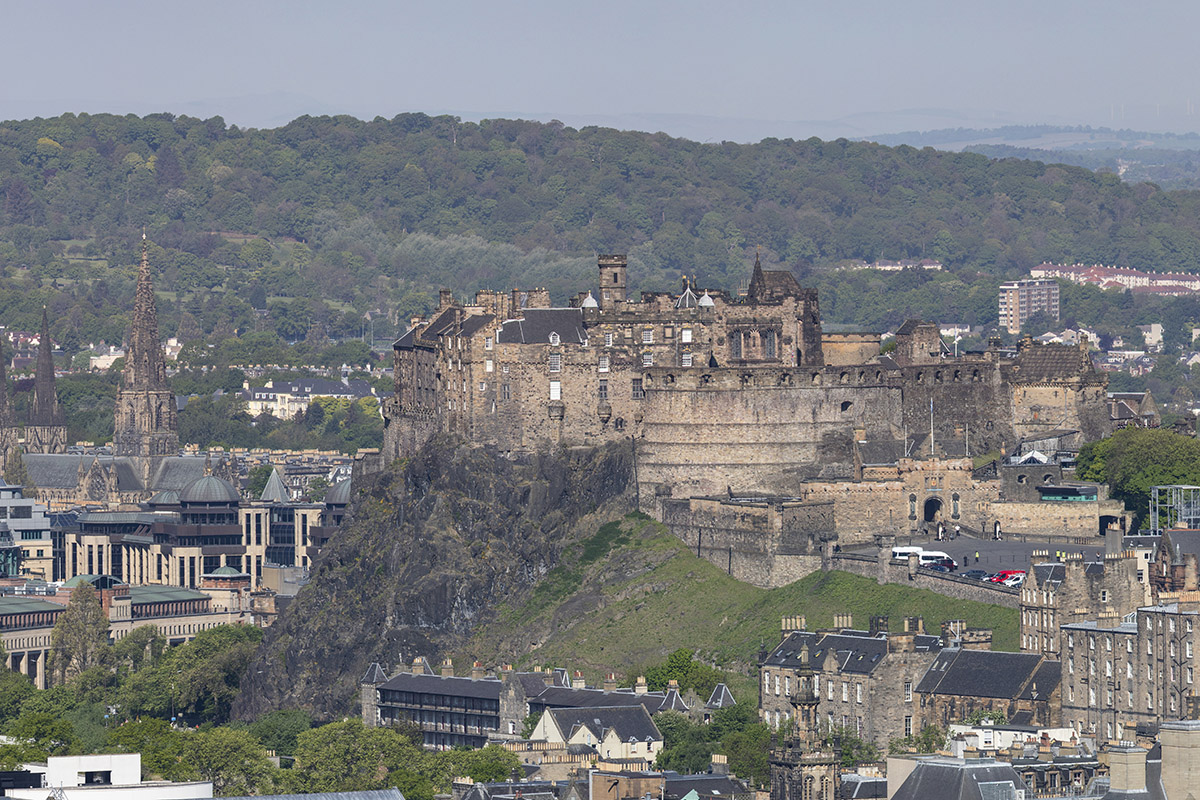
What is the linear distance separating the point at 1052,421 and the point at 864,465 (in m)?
16.5

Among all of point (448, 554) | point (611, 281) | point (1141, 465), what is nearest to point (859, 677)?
point (1141, 465)

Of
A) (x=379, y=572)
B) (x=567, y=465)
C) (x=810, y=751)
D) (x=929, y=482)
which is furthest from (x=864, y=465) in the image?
(x=810, y=751)

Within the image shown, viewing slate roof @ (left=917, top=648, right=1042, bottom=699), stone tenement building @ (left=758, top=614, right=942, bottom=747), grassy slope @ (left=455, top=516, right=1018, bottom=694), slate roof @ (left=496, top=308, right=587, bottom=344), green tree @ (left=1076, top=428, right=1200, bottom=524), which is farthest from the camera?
slate roof @ (left=496, top=308, right=587, bottom=344)

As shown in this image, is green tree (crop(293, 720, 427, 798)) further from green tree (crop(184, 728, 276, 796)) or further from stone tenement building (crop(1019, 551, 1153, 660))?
stone tenement building (crop(1019, 551, 1153, 660))

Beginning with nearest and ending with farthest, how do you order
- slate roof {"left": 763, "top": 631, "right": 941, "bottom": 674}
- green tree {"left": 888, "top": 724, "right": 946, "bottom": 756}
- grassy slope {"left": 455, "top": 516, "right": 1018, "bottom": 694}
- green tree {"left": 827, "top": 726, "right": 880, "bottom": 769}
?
1. green tree {"left": 888, "top": 724, "right": 946, "bottom": 756}
2. green tree {"left": 827, "top": 726, "right": 880, "bottom": 769}
3. slate roof {"left": 763, "top": 631, "right": 941, "bottom": 674}
4. grassy slope {"left": 455, "top": 516, "right": 1018, "bottom": 694}

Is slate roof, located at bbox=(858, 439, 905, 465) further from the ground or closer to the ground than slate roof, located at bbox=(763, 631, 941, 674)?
further from the ground

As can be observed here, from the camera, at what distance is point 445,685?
508 feet

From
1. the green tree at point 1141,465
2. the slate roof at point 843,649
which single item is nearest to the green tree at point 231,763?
the slate roof at point 843,649

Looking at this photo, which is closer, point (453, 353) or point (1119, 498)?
point (1119, 498)

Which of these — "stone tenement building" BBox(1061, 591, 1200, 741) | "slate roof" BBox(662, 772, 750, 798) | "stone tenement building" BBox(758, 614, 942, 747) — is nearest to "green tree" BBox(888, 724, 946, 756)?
"stone tenement building" BBox(758, 614, 942, 747)

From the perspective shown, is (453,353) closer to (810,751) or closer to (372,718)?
(372,718)

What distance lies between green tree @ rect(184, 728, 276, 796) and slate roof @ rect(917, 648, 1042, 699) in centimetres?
2895

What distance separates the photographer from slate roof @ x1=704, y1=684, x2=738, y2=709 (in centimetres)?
14375

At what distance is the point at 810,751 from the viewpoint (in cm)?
9994
